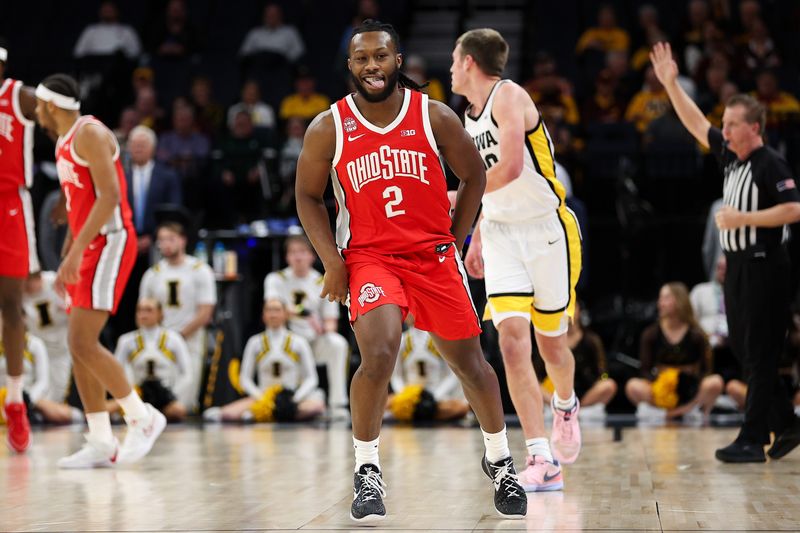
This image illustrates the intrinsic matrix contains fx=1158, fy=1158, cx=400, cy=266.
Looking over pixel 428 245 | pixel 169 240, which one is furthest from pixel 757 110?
pixel 169 240

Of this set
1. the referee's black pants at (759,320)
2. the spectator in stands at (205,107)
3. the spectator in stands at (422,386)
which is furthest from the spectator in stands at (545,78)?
the referee's black pants at (759,320)

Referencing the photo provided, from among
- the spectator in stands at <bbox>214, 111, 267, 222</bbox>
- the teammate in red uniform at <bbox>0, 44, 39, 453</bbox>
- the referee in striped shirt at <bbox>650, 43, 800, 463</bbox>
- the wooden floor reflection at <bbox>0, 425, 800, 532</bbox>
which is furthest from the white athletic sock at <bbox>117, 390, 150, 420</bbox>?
the spectator in stands at <bbox>214, 111, 267, 222</bbox>

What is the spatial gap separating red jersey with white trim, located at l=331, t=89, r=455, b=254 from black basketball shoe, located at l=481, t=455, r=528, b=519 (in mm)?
840

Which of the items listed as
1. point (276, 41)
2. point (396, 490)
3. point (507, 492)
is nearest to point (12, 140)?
point (396, 490)

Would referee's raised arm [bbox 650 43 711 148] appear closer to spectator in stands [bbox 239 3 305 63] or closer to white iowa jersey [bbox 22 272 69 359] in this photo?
white iowa jersey [bbox 22 272 69 359]

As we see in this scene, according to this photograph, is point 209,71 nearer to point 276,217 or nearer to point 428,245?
point 276,217

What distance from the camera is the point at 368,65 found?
4.04m

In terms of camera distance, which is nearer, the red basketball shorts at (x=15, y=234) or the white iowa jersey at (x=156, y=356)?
the red basketball shorts at (x=15, y=234)

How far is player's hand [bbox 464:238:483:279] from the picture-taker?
5.21m

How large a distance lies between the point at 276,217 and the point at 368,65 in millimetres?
6901

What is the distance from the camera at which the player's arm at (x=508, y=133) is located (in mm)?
4766

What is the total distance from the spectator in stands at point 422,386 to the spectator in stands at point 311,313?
1.61ft

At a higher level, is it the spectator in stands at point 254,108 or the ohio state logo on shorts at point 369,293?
the spectator in stands at point 254,108

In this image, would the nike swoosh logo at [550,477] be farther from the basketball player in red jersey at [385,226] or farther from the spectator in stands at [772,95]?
the spectator in stands at [772,95]
